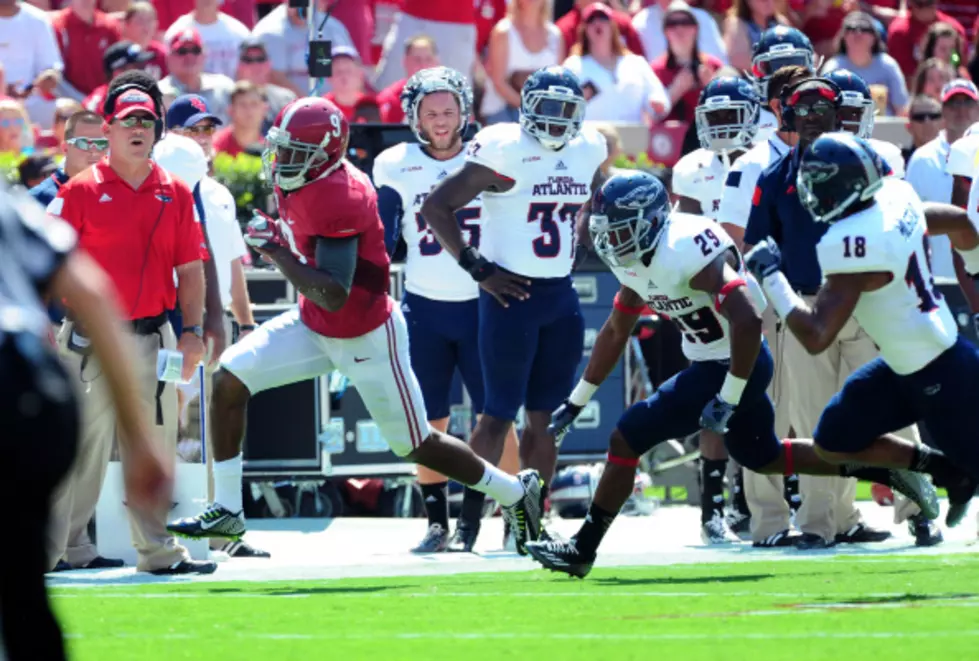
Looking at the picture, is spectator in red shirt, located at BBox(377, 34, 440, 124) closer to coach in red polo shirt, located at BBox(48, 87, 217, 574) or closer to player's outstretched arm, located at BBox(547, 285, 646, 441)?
coach in red polo shirt, located at BBox(48, 87, 217, 574)

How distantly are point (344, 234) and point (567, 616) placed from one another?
2.11 metres

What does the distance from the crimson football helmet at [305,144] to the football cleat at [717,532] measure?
281 centimetres

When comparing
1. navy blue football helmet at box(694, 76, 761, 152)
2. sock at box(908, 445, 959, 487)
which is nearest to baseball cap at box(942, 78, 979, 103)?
navy blue football helmet at box(694, 76, 761, 152)

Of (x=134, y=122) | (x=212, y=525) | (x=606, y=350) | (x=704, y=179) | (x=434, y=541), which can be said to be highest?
(x=134, y=122)

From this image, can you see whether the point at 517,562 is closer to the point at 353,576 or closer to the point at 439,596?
the point at 353,576

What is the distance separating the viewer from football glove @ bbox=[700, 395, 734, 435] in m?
7.84

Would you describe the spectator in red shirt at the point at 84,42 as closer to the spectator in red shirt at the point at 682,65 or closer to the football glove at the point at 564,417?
the spectator in red shirt at the point at 682,65

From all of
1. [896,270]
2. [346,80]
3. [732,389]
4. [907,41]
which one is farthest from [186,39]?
[896,270]

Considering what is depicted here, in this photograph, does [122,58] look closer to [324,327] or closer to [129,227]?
[129,227]

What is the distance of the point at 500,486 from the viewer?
8.63 meters

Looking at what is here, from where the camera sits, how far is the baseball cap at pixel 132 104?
851 cm

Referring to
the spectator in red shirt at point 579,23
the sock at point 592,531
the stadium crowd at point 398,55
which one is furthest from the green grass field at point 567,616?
the spectator in red shirt at point 579,23

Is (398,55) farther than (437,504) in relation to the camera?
Yes

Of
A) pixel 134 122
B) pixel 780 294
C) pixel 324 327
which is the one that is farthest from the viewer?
pixel 134 122
